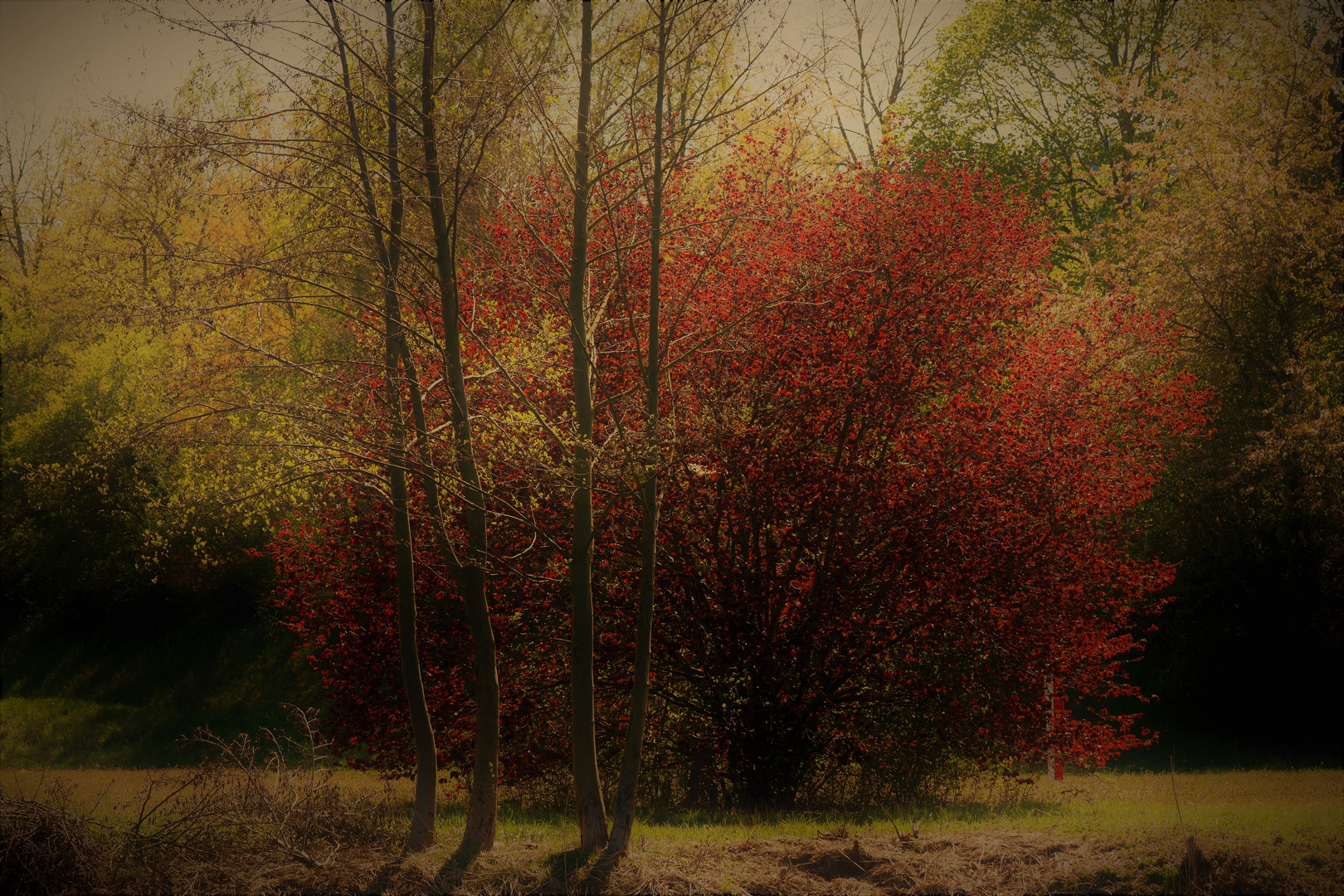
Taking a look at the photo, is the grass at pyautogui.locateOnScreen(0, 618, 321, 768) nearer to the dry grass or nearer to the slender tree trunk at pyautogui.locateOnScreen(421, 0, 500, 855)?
the dry grass

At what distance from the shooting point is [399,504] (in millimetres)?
7027

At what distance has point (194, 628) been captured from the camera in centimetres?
2047

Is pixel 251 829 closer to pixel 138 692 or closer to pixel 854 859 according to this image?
pixel 854 859

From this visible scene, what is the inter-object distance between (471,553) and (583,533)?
839 millimetres

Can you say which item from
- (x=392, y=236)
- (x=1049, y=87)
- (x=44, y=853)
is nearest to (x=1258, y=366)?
(x=1049, y=87)

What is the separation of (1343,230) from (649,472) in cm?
1300

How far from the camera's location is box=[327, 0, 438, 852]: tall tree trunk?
6859 millimetres

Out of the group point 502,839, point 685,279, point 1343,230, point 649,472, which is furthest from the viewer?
point 1343,230

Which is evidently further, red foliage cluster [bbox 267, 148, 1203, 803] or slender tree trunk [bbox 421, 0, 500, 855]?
red foliage cluster [bbox 267, 148, 1203, 803]

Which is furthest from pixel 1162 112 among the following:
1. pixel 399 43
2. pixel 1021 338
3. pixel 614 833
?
pixel 614 833

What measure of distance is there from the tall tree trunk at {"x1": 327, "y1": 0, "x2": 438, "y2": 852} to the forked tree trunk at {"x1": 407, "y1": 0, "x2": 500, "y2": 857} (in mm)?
314

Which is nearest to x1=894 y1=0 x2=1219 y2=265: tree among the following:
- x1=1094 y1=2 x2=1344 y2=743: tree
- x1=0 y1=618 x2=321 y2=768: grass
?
x1=1094 y1=2 x2=1344 y2=743: tree

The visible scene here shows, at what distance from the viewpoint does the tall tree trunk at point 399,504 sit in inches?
270

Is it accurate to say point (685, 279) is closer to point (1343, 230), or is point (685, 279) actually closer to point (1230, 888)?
point (1230, 888)
